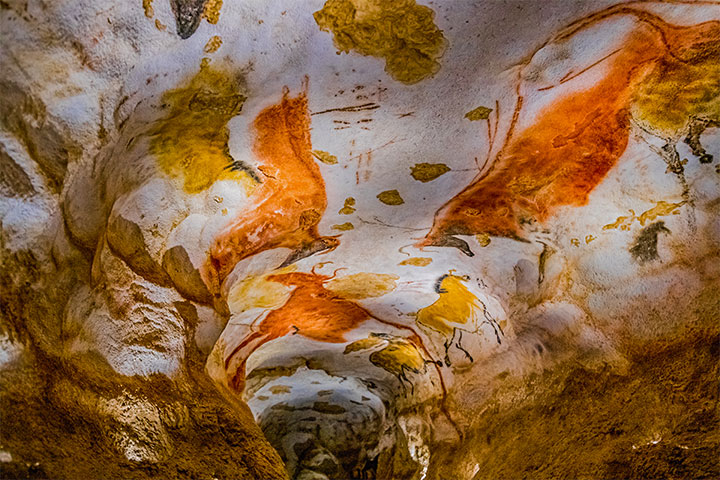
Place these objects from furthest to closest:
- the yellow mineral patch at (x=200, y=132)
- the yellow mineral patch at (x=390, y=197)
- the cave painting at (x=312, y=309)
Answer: the cave painting at (x=312, y=309), the yellow mineral patch at (x=390, y=197), the yellow mineral patch at (x=200, y=132)

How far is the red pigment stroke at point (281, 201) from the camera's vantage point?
10.7ft

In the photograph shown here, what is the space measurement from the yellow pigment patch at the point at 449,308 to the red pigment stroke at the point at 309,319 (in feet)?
1.33

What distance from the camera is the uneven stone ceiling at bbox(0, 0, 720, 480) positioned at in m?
2.51

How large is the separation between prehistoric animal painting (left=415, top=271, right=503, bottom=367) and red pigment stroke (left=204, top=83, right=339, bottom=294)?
4.34 ft

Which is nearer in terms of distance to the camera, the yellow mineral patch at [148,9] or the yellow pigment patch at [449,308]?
the yellow mineral patch at [148,9]

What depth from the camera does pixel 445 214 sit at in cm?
436

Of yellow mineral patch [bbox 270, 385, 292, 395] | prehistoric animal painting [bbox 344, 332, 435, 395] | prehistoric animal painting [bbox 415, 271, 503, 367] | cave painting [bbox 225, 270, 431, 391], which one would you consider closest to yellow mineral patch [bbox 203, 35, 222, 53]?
cave painting [bbox 225, 270, 431, 391]

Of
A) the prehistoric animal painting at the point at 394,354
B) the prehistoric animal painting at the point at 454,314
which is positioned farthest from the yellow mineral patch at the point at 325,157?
the prehistoric animal painting at the point at 394,354

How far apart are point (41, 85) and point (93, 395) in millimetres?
1417

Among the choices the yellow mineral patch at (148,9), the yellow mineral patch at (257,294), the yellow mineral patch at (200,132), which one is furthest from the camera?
the yellow mineral patch at (257,294)

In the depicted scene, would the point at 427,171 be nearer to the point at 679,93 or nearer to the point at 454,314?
the point at 679,93

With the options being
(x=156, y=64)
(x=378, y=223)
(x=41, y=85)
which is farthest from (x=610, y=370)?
(x=41, y=85)

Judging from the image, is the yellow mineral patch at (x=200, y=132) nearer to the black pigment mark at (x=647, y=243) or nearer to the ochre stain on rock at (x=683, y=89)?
the ochre stain on rock at (x=683, y=89)

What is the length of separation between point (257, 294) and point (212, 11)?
2977 mm
